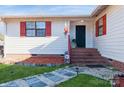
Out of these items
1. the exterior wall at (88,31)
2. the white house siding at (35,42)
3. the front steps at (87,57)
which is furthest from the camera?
the exterior wall at (88,31)

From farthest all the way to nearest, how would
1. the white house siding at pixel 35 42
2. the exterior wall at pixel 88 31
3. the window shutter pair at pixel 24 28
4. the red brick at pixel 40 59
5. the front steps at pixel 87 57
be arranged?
the exterior wall at pixel 88 31 → the window shutter pair at pixel 24 28 → the white house siding at pixel 35 42 → the red brick at pixel 40 59 → the front steps at pixel 87 57

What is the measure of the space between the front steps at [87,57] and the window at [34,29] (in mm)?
3038

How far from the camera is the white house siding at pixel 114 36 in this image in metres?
11.4

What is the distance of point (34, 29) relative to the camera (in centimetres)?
1841

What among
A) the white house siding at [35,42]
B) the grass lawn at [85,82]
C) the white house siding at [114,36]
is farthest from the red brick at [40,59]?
the grass lawn at [85,82]

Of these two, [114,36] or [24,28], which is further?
[24,28]

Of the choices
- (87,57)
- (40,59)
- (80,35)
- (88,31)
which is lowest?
(40,59)

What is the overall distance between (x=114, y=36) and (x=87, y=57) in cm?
364

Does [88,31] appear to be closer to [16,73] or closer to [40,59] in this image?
[40,59]

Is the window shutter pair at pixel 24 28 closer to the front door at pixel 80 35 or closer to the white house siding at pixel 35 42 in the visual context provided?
the white house siding at pixel 35 42

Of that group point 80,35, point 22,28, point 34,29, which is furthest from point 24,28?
point 80,35

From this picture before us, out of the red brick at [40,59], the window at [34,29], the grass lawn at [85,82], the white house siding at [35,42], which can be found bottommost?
the grass lawn at [85,82]

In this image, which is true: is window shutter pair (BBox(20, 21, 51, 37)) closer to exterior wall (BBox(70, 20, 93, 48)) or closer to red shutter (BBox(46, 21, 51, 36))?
red shutter (BBox(46, 21, 51, 36))

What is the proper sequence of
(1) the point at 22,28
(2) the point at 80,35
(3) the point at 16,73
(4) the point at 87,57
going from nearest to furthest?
1. (3) the point at 16,73
2. (4) the point at 87,57
3. (1) the point at 22,28
4. (2) the point at 80,35
